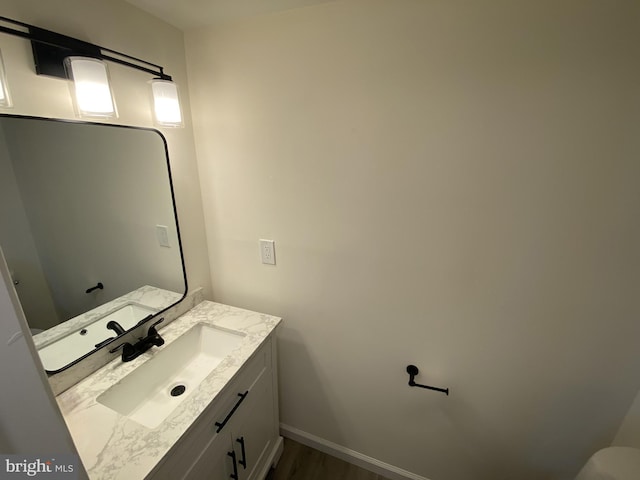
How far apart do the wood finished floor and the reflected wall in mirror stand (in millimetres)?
1188

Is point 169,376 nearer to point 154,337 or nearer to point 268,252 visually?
point 154,337

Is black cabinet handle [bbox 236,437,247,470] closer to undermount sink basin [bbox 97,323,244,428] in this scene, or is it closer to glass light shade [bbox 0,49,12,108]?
undermount sink basin [bbox 97,323,244,428]

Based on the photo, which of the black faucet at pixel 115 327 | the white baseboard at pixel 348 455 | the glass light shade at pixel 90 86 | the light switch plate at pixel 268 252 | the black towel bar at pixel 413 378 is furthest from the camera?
the white baseboard at pixel 348 455

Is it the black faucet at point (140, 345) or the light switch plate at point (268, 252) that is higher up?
the light switch plate at point (268, 252)

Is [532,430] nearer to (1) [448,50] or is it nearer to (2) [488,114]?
(2) [488,114]

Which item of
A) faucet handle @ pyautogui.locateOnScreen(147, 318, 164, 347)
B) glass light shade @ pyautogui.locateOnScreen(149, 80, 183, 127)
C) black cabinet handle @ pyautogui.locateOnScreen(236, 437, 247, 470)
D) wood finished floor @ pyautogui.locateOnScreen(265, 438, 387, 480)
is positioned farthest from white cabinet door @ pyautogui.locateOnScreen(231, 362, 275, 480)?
glass light shade @ pyautogui.locateOnScreen(149, 80, 183, 127)

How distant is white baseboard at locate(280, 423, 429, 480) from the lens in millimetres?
1519

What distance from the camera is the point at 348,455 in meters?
1.61

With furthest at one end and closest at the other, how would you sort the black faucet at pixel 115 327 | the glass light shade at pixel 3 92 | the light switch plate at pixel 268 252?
the light switch plate at pixel 268 252
the black faucet at pixel 115 327
the glass light shade at pixel 3 92

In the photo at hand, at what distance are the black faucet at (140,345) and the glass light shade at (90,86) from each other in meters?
0.89

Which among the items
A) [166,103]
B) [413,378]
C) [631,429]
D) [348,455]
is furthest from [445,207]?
[348,455]

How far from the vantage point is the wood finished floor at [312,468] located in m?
1.55

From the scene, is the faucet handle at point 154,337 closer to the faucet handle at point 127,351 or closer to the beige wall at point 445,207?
the faucet handle at point 127,351

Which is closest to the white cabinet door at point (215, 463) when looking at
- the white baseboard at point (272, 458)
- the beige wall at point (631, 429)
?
the white baseboard at point (272, 458)
